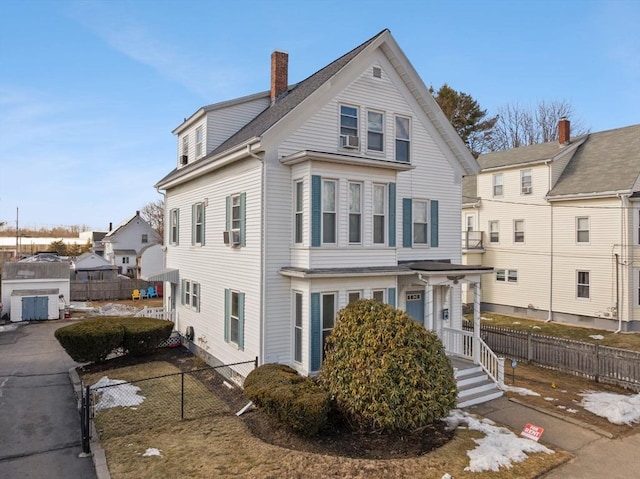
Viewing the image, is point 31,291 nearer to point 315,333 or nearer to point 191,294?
point 191,294

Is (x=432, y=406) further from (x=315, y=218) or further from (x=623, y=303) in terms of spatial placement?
(x=623, y=303)

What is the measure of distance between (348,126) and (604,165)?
61.6 ft

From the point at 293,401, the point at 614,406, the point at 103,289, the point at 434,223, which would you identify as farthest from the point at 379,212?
the point at 103,289

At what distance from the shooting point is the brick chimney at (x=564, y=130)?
88.2 feet

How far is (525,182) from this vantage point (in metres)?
27.0

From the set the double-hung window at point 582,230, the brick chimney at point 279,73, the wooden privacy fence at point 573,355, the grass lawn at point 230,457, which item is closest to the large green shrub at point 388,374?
the grass lawn at point 230,457

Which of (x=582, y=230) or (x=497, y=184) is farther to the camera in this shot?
(x=497, y=184)

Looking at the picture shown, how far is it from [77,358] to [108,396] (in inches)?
157

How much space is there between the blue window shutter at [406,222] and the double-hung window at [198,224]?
24.8 feet

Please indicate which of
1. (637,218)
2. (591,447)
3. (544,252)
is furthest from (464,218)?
(591,447)

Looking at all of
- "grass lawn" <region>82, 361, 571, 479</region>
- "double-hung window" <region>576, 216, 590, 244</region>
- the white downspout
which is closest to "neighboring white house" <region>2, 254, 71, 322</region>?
"grass lawn" <region>82, 361, 571, 479</region>

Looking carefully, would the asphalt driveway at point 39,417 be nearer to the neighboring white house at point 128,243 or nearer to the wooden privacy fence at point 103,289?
the wooden privacy fence at point 103,289

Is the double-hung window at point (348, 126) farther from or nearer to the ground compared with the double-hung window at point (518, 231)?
farther from the ground

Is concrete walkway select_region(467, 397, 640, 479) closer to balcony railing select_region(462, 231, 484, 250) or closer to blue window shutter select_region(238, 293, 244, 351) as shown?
blue window shutter select_region(238, 293, 244, 351)
